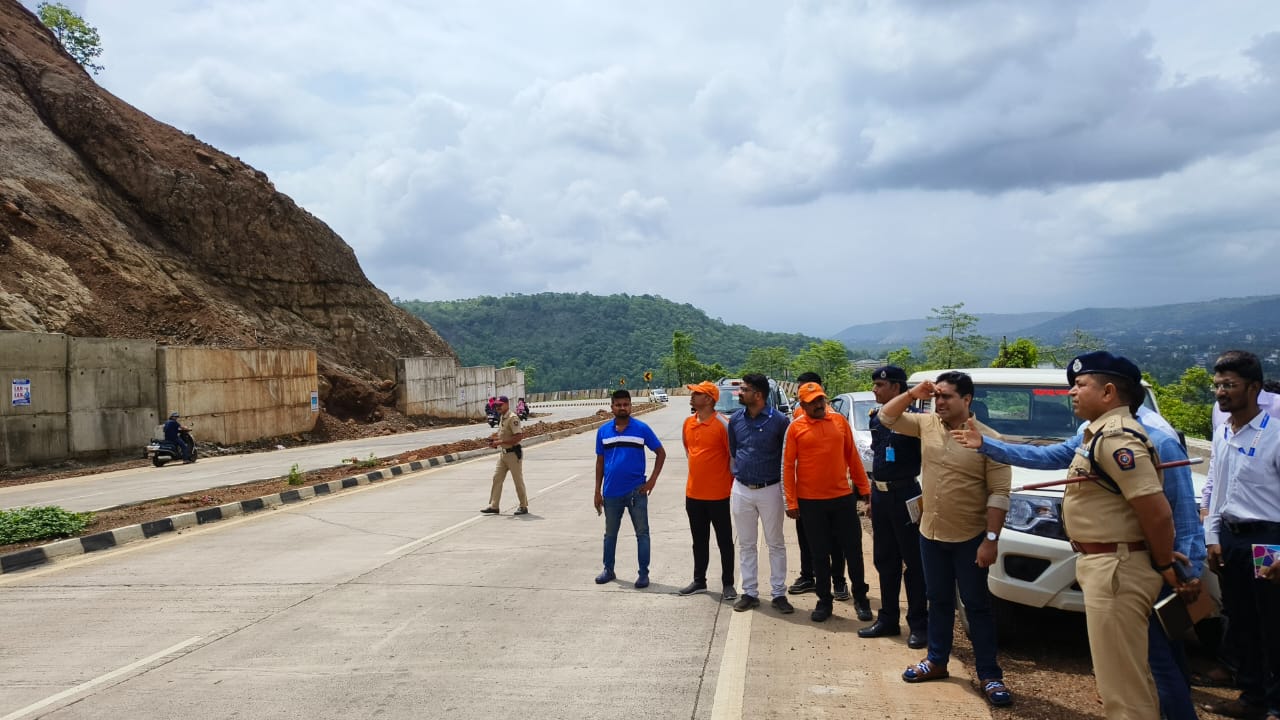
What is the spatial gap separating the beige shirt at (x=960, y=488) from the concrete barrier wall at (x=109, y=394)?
23326mm

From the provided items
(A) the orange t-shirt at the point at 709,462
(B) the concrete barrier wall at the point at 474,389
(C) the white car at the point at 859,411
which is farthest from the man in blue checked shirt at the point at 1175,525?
(B) the concrete barrier wall at the point at 474,389

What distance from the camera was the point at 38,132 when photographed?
32188 millimetres

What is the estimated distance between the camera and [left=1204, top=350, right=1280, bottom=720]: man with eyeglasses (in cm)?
468

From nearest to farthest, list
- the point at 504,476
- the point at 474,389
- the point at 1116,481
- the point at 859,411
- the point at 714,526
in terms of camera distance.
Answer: the point at 1116,481 → the point at 714,526 → the point at 504,476 → the point at 859,411 → the point at 474,389

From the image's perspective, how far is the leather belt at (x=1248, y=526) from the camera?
185 inches

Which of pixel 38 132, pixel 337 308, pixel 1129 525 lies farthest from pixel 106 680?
pixel 337 308

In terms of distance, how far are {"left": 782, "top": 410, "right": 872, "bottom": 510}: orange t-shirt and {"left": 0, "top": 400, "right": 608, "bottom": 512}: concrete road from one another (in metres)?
11.9

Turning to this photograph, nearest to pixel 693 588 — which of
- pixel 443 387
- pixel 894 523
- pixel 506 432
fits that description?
pixel 894 523

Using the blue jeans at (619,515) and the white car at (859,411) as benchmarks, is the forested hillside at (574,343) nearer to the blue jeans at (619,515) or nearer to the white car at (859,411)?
the white car at (859,411)

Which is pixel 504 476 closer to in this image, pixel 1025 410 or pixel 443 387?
pixel 1025 410

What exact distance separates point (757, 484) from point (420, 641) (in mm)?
2750

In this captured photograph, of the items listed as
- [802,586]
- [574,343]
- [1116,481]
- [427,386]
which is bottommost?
[802,586]

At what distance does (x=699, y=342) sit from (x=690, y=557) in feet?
573

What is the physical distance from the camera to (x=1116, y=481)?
3.61 m
